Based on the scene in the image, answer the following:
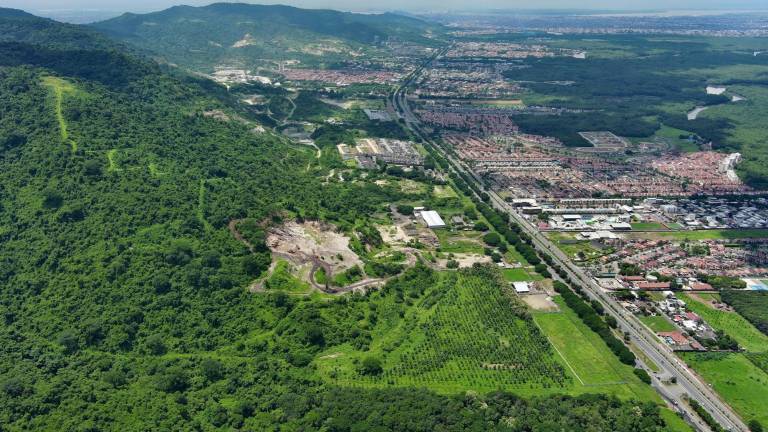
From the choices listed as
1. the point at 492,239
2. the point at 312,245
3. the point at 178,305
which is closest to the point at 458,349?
the point at 312,245

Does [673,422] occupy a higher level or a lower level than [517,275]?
lower

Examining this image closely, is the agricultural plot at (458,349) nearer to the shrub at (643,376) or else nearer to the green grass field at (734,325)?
the shrub at (643,376)

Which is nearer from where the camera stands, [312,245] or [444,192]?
[312,245]

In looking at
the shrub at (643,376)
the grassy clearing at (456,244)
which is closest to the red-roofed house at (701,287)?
the shrub at (643,376)

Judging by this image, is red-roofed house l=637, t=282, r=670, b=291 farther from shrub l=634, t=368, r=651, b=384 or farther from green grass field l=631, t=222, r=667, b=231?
green grass field l=631, t=222, r=667, b=231

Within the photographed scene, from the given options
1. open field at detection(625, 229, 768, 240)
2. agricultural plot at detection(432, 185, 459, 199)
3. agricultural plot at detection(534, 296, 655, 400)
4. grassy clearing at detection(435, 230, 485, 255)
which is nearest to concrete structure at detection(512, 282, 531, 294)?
agricultural plot at detection(534, 296, 655, 400)

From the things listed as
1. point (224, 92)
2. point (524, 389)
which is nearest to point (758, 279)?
point (524, 389)

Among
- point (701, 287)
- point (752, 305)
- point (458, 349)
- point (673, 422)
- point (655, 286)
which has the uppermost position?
point (655, 286)

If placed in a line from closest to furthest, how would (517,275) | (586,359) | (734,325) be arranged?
(586,359), (734,325), (517,275)

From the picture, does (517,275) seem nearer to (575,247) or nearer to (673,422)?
(575,247)
